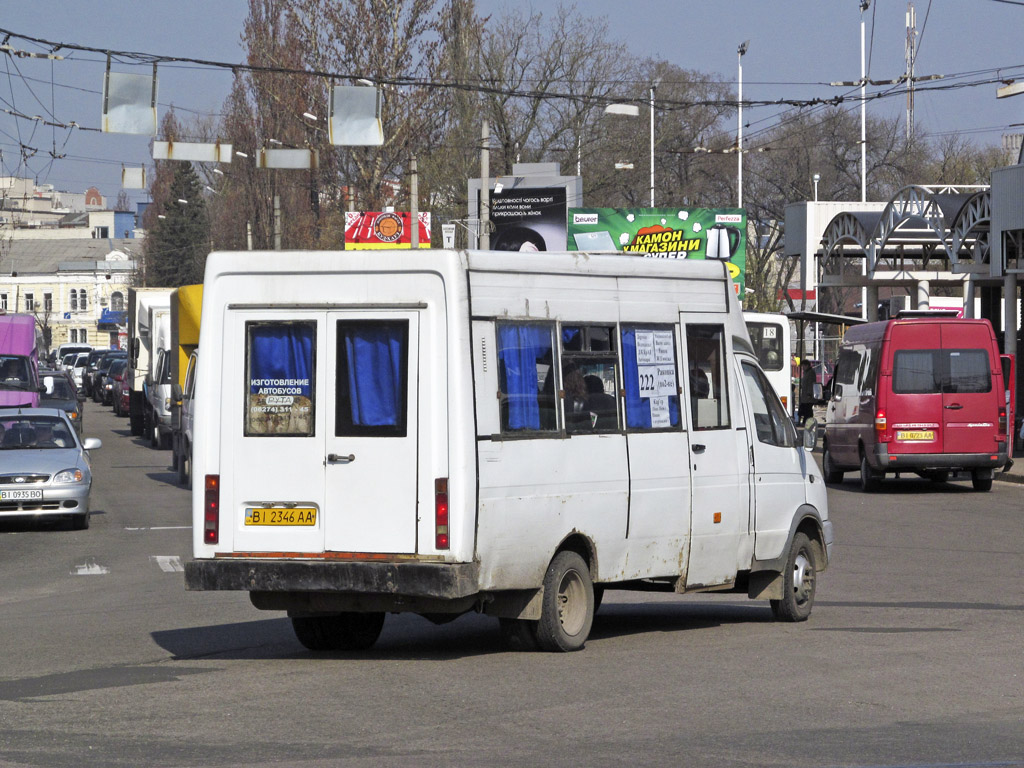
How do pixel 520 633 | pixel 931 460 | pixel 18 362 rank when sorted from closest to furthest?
pixel 520 633, pixel 931 460, pixel 18 362

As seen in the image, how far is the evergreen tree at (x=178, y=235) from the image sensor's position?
107 metres

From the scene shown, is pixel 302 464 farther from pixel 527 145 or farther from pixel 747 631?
pixel 527 145

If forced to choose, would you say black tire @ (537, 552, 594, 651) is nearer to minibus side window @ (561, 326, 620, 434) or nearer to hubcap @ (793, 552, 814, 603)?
minibus side window @ (561, 326, 620, 434)

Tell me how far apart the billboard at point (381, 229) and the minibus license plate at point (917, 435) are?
25.7m

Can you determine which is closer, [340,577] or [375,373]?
[340,577]

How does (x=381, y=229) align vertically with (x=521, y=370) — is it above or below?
above

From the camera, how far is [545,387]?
388 inches

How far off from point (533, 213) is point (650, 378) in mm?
42778

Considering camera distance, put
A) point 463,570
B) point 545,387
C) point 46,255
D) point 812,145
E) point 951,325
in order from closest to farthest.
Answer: point 463,570
point 545,387
point 951,325
point 812,145
point 46,255

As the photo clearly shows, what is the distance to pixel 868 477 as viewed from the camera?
2561cm

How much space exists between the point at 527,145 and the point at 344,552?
192 ft

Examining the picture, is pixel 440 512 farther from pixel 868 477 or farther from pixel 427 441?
pixel 868 477

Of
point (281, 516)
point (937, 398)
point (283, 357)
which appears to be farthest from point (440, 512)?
point (937, 398)

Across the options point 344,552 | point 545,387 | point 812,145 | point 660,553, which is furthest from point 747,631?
point 812,145
